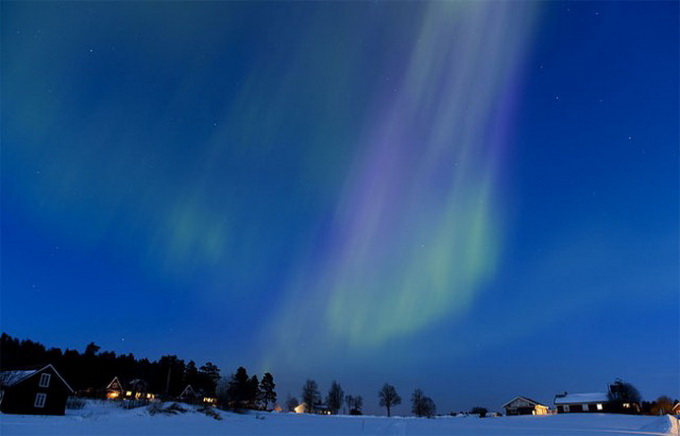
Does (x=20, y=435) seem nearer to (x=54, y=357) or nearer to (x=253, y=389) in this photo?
(x=54, y=357)

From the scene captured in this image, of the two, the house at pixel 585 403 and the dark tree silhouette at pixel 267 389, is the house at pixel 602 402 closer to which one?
the house at pixel 585 403

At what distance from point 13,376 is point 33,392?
10.6ft

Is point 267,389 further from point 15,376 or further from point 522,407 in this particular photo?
point 15,376

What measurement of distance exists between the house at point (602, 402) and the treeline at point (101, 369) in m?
98.1

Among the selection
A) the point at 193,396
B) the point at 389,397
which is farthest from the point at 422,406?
the point at 193,396

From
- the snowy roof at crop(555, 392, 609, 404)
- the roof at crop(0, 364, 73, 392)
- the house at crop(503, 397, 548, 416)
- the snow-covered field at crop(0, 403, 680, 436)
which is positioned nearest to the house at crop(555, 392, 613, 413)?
the snowy roof at crop(555, 392, 609, 404)

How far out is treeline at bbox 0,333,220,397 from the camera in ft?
323

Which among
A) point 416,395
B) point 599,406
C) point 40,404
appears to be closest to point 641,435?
point 40,404

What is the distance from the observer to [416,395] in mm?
178125

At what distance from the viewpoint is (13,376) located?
49.0m

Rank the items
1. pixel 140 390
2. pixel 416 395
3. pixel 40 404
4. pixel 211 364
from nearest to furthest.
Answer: pixel 40 404
pixel 140 390
pixel 211 364
pixel 416 395

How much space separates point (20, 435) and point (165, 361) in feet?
424

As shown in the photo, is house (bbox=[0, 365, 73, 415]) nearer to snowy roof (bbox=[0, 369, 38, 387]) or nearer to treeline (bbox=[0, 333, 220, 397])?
snowy roof (bbox=[0, 369, 38, 387])

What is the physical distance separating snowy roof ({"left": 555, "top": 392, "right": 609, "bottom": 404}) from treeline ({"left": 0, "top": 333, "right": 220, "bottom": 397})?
322 ft
